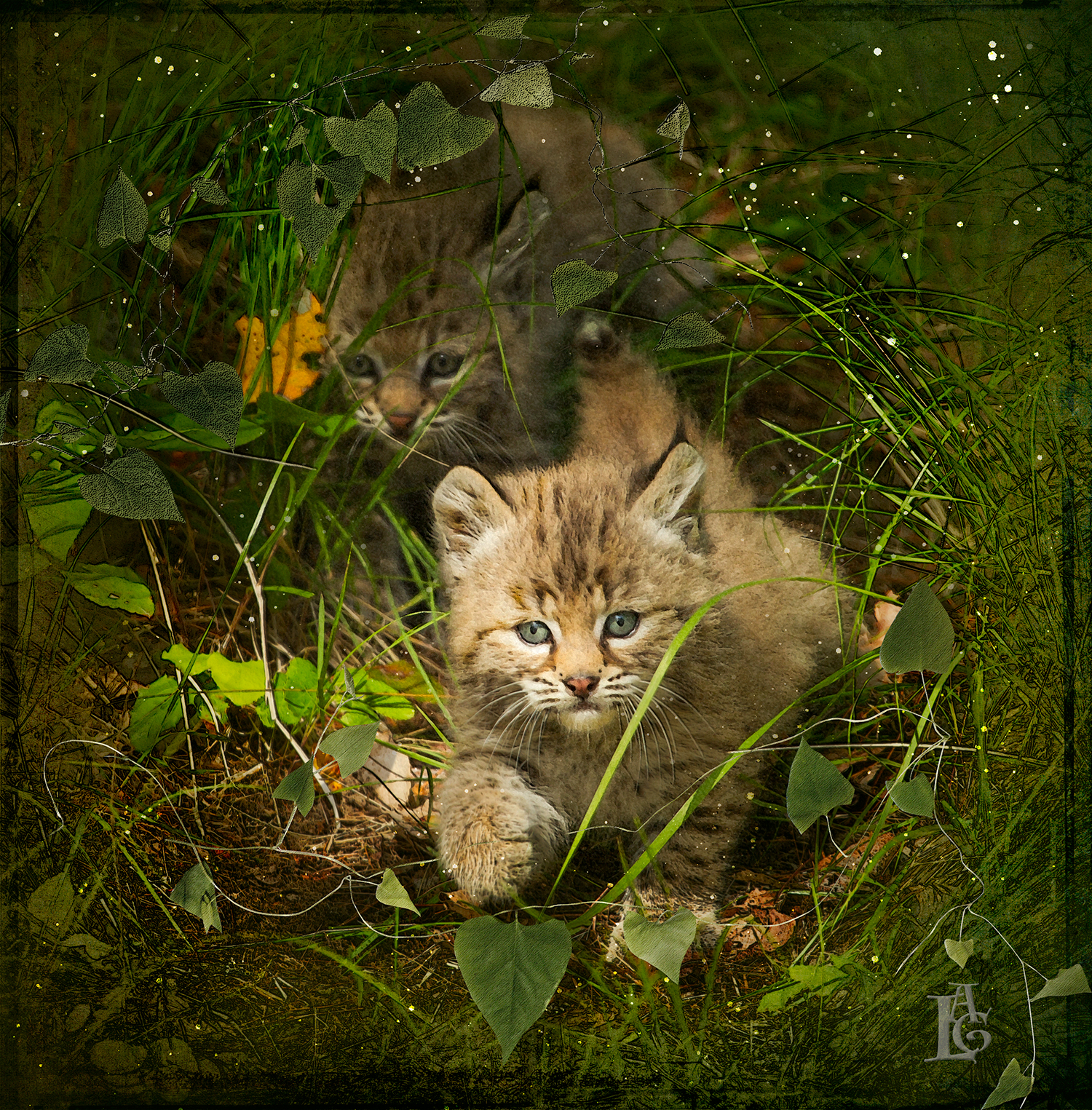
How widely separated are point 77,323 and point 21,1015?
3.93ft

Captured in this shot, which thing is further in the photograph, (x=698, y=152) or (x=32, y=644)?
(x=32, y=644)

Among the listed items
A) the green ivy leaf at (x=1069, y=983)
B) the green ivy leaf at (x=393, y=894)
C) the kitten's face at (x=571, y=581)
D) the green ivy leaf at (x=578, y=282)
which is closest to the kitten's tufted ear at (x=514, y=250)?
the green ivy leaf at (x=578, y=282)

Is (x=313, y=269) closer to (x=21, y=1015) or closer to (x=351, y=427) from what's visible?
(x=351, y=427)

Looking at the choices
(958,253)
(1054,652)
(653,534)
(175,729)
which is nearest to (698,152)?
(958,253)

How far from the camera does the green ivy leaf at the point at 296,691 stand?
146cm

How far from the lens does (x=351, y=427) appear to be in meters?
1.45

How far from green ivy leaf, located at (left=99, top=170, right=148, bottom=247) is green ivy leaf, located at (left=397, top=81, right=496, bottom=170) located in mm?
449

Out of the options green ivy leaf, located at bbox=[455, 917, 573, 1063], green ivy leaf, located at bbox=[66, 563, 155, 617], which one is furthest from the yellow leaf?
green ivy leaf, located at bbox=[455, 917, 573, 1063]

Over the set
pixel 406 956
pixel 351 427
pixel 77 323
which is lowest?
pixel 406 956

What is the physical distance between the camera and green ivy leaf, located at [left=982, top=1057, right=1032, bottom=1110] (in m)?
1.42

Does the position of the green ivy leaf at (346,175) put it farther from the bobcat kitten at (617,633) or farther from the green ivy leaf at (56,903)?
the green ivy leaf at (56,903)

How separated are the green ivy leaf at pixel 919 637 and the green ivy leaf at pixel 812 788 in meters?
0.19

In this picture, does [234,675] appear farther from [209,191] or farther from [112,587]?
[209,191]

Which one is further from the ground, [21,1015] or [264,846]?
[264,846]
